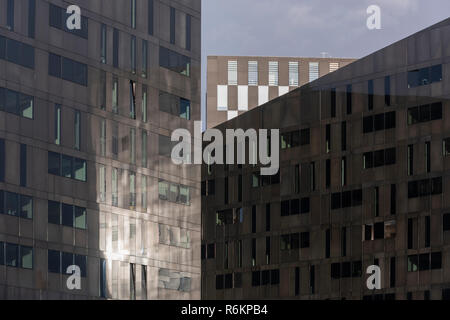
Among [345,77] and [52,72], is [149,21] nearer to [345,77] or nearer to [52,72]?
[52,72]

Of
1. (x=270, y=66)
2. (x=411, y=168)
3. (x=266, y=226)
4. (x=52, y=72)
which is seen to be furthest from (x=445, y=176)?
(x=270, y=66)

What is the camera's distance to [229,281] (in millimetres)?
106688

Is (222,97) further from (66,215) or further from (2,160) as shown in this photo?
(2,160)

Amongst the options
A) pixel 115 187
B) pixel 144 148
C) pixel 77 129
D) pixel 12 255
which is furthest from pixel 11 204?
pixel 144 148

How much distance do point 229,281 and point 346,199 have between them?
13444mm

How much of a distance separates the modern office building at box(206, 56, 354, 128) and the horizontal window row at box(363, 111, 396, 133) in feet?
192

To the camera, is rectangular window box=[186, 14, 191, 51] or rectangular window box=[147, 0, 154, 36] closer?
rectangular window box=[147, 0, 154, 36]

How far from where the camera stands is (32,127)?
235 ft

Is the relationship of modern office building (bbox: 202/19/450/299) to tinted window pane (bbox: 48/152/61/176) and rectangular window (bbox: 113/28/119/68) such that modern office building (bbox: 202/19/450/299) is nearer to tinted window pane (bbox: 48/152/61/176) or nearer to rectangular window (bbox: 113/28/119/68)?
rectangular window (bbox: 113/28/119/68)

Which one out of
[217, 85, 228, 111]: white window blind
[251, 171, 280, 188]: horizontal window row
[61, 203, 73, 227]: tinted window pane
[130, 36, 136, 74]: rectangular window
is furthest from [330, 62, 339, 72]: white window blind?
[61, 203, 73, 227]: tinted window pane

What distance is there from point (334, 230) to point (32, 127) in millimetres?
34660

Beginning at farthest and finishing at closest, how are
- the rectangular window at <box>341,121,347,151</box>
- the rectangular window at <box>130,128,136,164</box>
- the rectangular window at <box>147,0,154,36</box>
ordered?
1. the rectangular window at <box>341,121,347,151</box>
2. the rectangular window at <box>147,0,154,36</box>
3. the rectangular window at <box>130,128,136,164</box>

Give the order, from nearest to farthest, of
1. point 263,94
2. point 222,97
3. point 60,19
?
point 60,19, point 263,94, point 222,97

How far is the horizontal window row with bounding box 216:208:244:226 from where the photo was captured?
106812 mm
